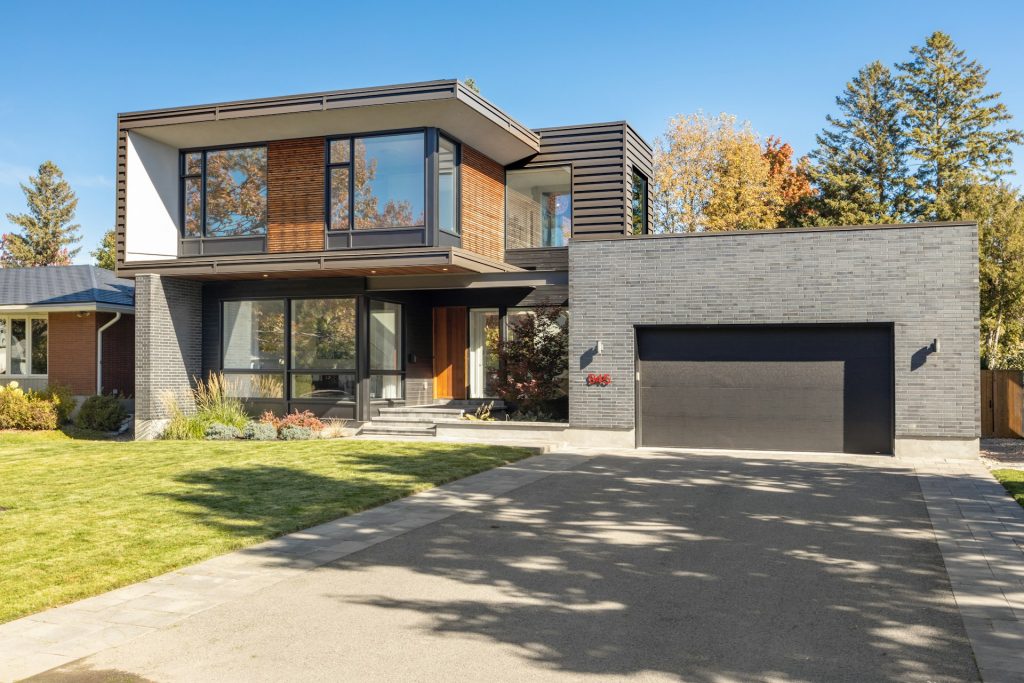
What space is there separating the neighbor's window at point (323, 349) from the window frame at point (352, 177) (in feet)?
5.92

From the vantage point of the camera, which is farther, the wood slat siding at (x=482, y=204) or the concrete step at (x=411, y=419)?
the wood slat siding at (x=482, y=204)

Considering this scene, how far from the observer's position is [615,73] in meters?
24.0

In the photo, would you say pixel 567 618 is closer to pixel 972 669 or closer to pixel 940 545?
pixel 972 669

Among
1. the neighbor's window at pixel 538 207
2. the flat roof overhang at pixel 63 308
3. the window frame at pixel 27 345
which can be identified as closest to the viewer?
the neighbor's window at pixel 538 207

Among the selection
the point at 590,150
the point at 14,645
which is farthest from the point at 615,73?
the point at 14,645

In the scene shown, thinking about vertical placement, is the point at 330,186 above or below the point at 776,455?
above

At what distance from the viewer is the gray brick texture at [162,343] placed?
17.9m

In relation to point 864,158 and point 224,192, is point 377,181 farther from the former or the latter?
point 864,158

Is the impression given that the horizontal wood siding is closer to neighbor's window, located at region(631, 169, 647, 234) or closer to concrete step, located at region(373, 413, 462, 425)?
neighbor's window, located at region(631, 169, 647, 234)

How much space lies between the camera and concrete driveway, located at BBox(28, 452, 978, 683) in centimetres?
467

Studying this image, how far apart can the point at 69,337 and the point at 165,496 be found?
14.7 meters

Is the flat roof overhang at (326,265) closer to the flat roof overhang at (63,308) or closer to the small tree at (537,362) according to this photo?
the small tree at (537,362)

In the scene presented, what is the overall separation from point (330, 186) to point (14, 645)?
44.2 feet

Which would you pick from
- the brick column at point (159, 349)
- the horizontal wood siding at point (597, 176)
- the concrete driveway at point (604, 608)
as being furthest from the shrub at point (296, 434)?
the concrete driveway at point (604, 608)
